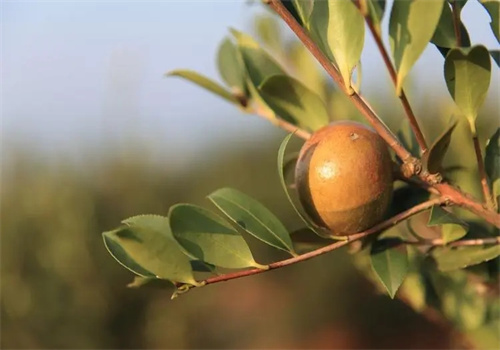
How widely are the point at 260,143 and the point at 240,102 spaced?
172 inches

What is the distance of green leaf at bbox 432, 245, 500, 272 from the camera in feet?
2.02

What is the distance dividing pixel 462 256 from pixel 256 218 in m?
0.23

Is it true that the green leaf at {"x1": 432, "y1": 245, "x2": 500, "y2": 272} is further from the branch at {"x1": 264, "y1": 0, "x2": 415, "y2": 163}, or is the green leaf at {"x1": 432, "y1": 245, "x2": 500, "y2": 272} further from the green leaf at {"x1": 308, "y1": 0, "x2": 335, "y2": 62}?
the green leaf at {"x1": 308, "y1": 0, "x2": 335, "y2": 62}

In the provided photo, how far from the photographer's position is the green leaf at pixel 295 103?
0.66m

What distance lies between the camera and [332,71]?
51 centimetres

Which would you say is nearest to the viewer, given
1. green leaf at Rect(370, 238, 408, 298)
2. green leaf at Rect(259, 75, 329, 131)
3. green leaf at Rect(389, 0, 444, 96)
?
green leaf at Rect(389, 0, 444, 96)


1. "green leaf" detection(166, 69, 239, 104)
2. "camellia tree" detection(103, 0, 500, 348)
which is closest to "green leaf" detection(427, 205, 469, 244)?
"camellia tree" detection(103, 0, 500, 348)

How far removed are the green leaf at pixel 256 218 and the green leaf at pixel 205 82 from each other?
0.22 m

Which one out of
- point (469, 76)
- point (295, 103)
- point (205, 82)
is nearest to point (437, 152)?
point (469, 76)

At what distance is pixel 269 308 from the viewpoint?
14.6 feet

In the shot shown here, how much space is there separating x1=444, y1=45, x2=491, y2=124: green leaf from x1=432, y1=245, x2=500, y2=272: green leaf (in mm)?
142

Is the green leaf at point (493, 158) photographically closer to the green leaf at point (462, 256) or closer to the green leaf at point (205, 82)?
the green leaf at point (462, 256)

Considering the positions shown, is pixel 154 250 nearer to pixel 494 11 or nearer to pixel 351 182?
pixel 351 182

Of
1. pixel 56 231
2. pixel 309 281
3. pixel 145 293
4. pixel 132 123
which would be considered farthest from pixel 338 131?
pixel 309 281
